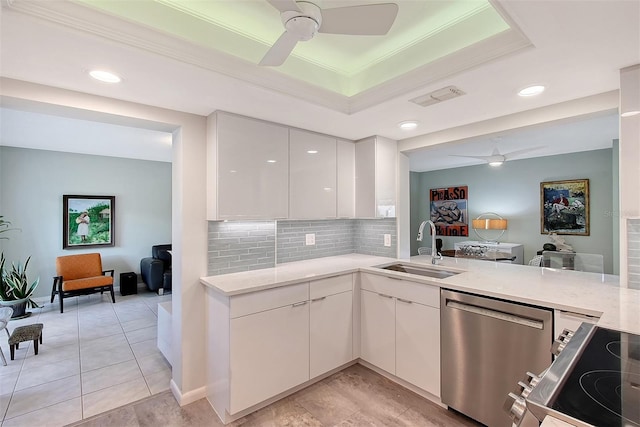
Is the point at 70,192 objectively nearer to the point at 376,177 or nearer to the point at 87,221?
the point at 87,221

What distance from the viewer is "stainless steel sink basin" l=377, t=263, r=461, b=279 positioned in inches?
102

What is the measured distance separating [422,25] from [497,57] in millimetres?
560

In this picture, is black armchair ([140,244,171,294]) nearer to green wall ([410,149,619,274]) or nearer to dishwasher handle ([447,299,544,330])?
dishwasher handle ([447,299,544,330])

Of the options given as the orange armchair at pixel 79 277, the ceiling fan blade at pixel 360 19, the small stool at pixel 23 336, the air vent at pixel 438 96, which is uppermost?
the ceiling fan blade at pixel 360 19

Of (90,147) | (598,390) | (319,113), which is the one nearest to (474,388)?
(598,390)

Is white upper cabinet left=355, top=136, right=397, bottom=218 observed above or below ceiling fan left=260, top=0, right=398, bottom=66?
below

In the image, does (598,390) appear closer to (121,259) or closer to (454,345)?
(454,345)

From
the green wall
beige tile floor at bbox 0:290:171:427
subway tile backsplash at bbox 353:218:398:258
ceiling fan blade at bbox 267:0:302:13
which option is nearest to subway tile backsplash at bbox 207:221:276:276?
beige tile floor at bbox 0:290:171:427

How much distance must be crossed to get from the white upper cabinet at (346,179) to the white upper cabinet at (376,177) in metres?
0.04

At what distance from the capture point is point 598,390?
32.0 inches

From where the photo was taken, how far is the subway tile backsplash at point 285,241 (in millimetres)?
2486

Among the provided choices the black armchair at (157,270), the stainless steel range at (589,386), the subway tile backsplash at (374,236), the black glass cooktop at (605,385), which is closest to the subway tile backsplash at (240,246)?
the subway tile backsplash at (374,236)

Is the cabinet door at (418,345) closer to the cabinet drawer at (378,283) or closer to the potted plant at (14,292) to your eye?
the cabinet drawer at (378,283)

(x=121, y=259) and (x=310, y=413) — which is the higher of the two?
(x=121, y=259)
